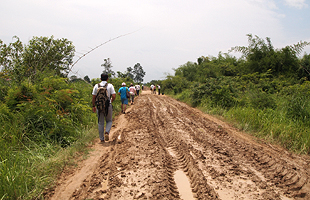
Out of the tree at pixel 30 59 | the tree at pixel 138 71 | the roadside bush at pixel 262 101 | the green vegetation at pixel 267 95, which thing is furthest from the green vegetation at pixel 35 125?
the tree at pixel 138 71

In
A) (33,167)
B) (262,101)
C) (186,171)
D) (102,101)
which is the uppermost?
(102,101)

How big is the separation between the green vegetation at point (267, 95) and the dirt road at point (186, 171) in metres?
1.16

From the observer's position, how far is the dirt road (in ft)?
10.1

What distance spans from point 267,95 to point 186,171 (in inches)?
298

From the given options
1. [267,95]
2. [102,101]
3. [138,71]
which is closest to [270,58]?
[267,95]

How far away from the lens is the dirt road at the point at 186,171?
308cm

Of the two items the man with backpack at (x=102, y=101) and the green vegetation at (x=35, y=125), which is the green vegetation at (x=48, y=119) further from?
the man with backpack at (x=102, y=101)

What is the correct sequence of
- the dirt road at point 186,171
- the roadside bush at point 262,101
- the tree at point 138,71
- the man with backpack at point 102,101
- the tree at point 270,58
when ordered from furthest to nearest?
the tree at point 138,71 < the tree at point 270,58 < the roadside bush at point 262,101 < the man with backpack at point 102,101 < the dirt road at point 186,171

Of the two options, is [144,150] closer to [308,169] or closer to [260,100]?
[308,169]

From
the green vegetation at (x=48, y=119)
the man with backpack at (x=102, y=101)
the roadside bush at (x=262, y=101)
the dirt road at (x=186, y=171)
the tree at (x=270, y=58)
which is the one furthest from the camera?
the tree at (x=270, y=58)

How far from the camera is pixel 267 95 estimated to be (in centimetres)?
953

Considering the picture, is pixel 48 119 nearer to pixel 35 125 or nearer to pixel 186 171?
pixel 35 125

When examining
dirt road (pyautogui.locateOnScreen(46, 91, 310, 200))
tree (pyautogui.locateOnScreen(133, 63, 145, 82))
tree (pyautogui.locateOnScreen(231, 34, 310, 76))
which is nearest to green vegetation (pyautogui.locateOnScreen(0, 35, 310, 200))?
dirt road (pyautogui.locateOnScreen(46, 91, 310, 200))

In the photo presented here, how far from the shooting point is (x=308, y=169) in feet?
13.6
